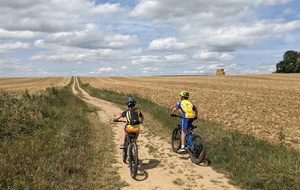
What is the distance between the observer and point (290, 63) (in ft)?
300

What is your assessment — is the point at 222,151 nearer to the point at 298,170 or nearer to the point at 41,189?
the point at 298,170

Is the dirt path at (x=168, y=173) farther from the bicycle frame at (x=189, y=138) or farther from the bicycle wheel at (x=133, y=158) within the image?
the bicycle frame at (x=189, y=138)

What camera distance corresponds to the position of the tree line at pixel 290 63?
8753 centimetres

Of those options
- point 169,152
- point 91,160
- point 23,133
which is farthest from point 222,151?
point 23,133

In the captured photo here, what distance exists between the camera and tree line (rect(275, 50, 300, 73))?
87.5 m

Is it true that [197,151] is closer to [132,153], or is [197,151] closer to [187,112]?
[187,112]

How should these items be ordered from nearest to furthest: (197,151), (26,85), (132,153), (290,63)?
(132,153) → (197,151) → (26,85) → (290,63)

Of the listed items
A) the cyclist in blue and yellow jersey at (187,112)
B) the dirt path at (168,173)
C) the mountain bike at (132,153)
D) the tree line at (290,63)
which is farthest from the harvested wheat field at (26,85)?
the tree line at (290,63)

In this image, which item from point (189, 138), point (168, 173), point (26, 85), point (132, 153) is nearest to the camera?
point (168, 173)

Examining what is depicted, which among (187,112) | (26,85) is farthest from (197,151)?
(26,85)

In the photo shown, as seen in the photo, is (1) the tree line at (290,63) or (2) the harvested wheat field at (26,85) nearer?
(2) the harvested wheat field at (26,85)

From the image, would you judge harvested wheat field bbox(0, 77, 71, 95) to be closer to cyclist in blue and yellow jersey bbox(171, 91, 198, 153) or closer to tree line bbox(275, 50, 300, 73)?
cyclist in blue and yellow jersey bbox(171, 91, 198, 153)

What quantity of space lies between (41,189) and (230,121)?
1163 cm

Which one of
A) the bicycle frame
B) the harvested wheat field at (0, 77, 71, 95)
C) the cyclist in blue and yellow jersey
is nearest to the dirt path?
the bicycle frame
